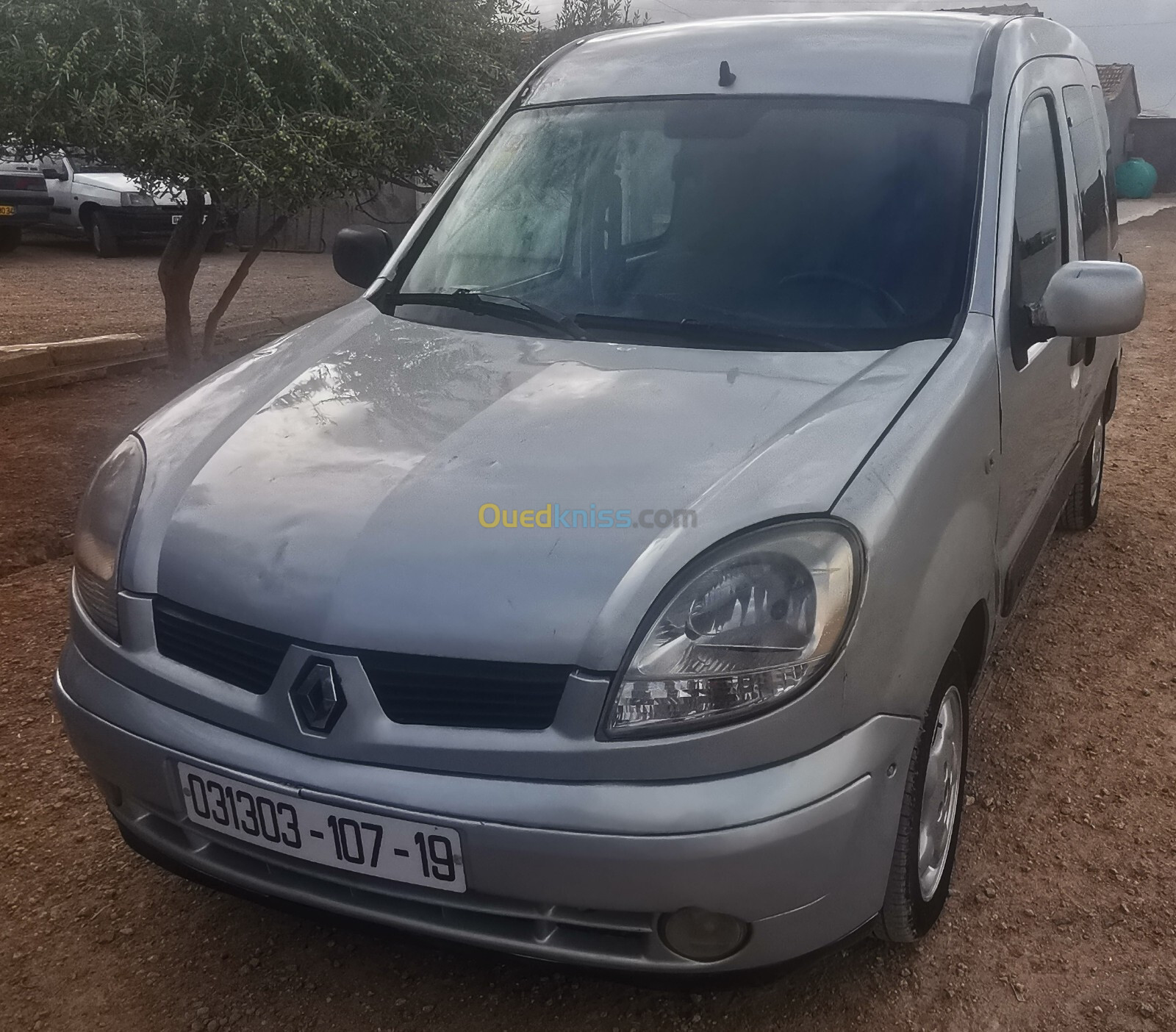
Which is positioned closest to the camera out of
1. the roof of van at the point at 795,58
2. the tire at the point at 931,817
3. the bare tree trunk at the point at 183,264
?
the tire at the point at 931,817

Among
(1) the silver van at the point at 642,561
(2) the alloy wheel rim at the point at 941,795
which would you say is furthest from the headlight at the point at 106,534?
(2) the alloy wheel rim at the point at 941,795

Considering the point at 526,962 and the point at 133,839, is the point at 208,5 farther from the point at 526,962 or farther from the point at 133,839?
the point at 526,962

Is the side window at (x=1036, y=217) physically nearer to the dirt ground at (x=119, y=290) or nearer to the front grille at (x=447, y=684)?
the front grille at (x=447, y=684)

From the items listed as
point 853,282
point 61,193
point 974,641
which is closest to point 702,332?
point 853,282

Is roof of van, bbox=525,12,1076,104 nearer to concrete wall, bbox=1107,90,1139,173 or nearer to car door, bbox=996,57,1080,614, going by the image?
car door, bbox=996,57,1080,614

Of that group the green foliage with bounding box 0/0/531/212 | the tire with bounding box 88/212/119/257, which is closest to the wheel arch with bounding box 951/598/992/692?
the green foliage with bounding box 0/0/531/212

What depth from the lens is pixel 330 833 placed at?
5.92 ft

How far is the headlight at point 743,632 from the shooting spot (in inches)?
68.3

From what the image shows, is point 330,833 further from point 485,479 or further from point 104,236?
point 104,236

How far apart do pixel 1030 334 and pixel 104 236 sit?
16791 mm

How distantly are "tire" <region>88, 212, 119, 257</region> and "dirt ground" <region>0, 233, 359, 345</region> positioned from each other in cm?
17

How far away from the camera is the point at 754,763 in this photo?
173 cm

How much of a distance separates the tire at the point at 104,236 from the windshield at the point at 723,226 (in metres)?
15.4

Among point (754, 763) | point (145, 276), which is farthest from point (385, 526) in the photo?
point (145, 276)
